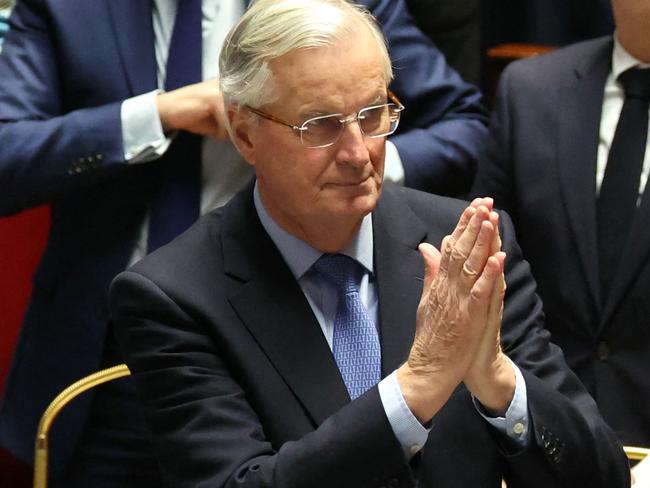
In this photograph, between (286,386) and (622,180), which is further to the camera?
(622,180)

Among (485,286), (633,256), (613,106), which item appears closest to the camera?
(485,286)

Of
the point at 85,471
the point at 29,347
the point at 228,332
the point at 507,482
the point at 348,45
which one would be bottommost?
the point at 85,471

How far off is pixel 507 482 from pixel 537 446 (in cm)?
11

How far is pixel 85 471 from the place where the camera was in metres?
2.73

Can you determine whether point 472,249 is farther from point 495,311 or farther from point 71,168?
point 71,168

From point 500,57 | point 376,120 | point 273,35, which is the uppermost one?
point 273,35

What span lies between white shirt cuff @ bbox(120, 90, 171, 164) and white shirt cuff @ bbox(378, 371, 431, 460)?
886mm

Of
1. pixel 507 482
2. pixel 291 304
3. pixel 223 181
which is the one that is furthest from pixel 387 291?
pixel 223 181

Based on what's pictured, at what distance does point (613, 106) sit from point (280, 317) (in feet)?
3.56

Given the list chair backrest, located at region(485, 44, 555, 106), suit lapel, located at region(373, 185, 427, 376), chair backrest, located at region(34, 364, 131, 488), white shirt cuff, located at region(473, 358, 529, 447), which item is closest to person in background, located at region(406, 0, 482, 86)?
chair backrest, located at region(485, 44, 555, 106)

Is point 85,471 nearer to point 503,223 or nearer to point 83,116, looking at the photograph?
point 83,116

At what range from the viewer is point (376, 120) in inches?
85.7

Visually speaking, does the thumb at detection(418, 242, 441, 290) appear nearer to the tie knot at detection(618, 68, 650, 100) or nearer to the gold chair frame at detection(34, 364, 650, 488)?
the gold chair frame at detection(34, 364, 650, 488)

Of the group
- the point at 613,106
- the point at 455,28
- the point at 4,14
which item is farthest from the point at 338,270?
the point at 455,28
